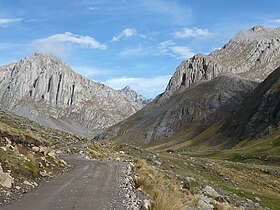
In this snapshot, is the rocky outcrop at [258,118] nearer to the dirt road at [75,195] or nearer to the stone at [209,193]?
the stone at [209,193]

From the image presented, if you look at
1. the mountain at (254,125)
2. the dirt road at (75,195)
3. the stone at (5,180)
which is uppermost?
the mountain at (254,125)

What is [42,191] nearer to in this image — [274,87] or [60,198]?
[60,198]

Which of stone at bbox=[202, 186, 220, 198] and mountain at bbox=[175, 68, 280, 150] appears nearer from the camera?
stone at bbox=[202, 186, 220, 198]

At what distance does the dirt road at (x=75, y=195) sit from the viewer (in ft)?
57.3

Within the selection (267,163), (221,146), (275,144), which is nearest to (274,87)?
(221,146)

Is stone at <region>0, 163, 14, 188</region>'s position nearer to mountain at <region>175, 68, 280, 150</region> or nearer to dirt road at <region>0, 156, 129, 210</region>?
dirt road at <region>0, 156, 129, 210</region>

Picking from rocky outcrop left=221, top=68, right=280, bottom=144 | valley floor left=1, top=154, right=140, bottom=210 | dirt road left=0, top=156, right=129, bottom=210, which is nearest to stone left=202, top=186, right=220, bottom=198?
valley floor left=1, top=154, right=140, bottom=210

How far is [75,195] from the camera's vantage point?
2041 cm

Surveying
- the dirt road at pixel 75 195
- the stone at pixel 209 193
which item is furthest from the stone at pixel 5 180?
the stone at pixel 209 193

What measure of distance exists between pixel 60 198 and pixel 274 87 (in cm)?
17905

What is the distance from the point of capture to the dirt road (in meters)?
17.5

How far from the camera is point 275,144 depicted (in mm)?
120938

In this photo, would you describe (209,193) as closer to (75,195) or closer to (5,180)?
(75,195)

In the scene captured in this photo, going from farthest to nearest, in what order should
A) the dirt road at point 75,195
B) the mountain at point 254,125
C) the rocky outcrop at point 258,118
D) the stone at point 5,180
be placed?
the rocky outcrop at point 258,118 → the mountain at point 254,125 → the stone at point 5,180 → the dirt road at point 75,195
